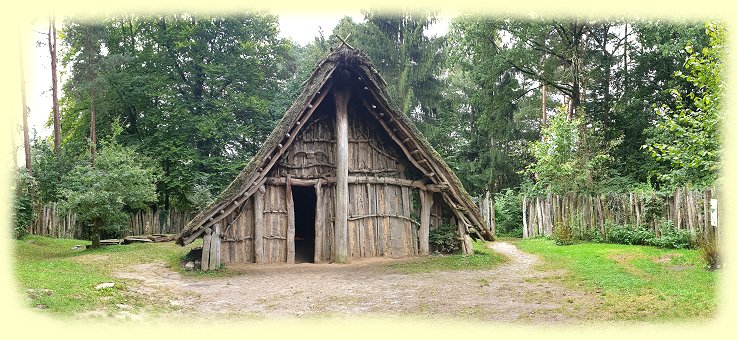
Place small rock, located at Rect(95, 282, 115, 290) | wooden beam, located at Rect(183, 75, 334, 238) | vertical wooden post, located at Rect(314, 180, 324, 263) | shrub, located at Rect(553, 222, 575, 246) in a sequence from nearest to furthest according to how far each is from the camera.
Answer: small rock, located at Rect(95, 282, 115, 290) → wooden beam, located at Rect(183, 75, 334, 238) → vertical wooden post, located at Rect(314, 180, 324, 263) → shrub, located at Rect(553, 222, 575, 246)

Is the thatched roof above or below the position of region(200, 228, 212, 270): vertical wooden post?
above

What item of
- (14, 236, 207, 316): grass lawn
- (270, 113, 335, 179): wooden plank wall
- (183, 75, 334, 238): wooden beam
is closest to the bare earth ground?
(14, 236, 207, 316): grass lawn

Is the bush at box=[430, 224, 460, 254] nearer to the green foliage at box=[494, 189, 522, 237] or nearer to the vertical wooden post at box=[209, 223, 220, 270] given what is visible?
the vertical wooden post at box=[209, 223, 220, 270]

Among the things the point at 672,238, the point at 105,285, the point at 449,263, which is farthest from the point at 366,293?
the point at 672,238

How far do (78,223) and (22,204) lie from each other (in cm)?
571

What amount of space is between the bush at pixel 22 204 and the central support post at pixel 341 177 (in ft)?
43.7

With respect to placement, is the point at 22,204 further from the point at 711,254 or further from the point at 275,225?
the point at 711,254

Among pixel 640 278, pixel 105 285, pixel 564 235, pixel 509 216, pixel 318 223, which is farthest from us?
pixel 509 216

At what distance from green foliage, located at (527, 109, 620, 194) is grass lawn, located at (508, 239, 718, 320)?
5.42 m

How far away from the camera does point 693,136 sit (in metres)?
10.6

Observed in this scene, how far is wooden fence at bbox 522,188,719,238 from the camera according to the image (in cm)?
1445

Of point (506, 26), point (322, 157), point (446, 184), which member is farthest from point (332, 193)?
point (506, 26)

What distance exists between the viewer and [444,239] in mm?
15742

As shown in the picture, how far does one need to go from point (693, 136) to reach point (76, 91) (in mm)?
25039
